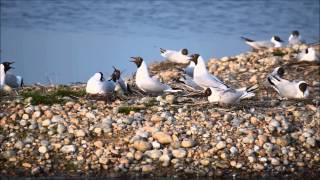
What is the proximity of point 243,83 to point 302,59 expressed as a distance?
1.37 m

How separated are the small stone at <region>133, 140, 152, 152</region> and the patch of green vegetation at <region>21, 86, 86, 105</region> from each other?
134 centimetres

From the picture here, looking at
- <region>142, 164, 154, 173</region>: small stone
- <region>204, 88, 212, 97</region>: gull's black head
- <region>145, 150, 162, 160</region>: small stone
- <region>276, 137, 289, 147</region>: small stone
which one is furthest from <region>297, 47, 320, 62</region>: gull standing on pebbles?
<region>142, 164, 154, 173</region>: small stone

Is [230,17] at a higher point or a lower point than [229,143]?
higher

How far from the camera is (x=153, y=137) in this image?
808 cm

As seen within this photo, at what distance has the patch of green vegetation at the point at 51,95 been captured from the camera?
8.78m

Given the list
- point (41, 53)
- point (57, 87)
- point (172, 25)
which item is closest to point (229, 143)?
point (57, 87)

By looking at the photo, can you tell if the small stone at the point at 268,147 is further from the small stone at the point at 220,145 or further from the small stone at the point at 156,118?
the small stone at the point at 156,118

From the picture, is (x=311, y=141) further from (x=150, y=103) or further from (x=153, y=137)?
(x=150, y=103)

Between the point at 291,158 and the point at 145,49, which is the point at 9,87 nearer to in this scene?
the point at 291,158

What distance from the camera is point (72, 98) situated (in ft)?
30.2

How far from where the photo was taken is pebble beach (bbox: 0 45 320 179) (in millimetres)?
7629

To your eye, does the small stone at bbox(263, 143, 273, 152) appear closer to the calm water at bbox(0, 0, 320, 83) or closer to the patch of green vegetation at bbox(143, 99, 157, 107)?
the patch of green vegetation at bbox(143, 99, 157, 107)

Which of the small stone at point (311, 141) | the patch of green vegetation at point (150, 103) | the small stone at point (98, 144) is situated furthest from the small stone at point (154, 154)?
the small stone at point (311, 141)

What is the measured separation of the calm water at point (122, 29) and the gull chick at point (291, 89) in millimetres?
3364
